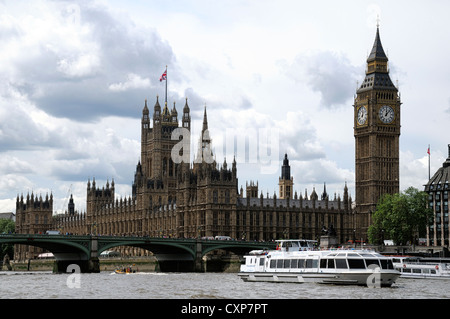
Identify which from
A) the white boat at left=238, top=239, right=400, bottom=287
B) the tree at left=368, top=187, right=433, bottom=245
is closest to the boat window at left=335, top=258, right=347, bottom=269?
the white boat at left=238, top=239, right=400, bottom=287

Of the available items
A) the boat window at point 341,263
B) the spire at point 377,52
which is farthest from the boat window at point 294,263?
the spire at point 377,52

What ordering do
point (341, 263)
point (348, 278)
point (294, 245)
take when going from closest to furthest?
point (348, 278) < point (341, 263) < point (294, 245)

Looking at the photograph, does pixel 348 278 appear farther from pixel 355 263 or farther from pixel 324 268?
pixel 324 268

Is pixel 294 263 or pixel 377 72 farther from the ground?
pixel 377 72

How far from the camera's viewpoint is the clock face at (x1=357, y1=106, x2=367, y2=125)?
7397 inches

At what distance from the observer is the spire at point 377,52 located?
190m

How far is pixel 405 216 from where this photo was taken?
156m

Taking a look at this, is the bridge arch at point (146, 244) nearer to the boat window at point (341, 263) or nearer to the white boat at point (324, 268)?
the white boat at point (324, 268)

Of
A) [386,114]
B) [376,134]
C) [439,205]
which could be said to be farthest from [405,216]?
[386,114]

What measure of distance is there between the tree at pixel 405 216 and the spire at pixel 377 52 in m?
38.0

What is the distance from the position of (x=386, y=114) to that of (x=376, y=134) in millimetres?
4467

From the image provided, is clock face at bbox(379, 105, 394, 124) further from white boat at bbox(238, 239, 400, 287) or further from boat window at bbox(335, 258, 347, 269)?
boat window at bbox(335, 258, 347, 269)
